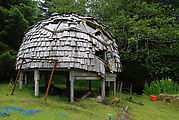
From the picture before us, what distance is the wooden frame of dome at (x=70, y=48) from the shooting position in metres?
8.22

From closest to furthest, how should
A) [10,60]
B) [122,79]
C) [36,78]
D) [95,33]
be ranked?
1. [36,78]
2. [95,33]
3. [10,60]
4. [122,79]

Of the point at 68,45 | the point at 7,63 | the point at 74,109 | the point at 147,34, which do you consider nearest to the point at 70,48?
the point at 68,45

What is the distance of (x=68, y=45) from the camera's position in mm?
8375

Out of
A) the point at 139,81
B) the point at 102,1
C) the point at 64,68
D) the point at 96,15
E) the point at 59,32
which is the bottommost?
the point at 139,81

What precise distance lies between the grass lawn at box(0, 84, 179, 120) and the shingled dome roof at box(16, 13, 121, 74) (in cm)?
167

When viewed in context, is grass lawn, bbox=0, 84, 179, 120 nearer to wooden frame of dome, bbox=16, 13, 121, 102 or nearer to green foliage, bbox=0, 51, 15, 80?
wooden frame of dome, bbox=16, 13, 121, 102

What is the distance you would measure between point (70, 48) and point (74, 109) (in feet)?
9.99

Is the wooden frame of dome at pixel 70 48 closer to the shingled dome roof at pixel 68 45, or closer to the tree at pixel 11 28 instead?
the shingled dome roof at pixel 68 45

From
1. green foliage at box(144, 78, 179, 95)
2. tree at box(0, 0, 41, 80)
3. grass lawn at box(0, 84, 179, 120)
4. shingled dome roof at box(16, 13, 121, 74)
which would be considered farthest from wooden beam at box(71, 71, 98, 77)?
tree at box(0, 0, 41, 80)

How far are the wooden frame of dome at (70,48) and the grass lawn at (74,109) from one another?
0.94 metres

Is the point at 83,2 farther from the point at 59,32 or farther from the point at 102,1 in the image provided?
the point at 59,32

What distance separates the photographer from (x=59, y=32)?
8.87 meters

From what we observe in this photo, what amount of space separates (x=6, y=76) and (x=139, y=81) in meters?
10.9

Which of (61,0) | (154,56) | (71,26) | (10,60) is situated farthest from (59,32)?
Answer: (61,0)
